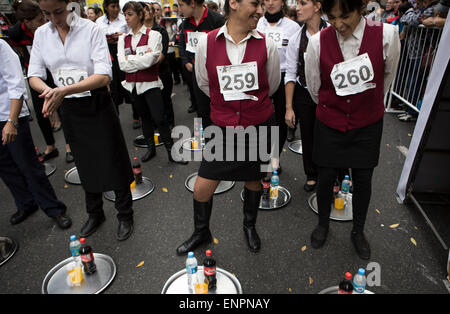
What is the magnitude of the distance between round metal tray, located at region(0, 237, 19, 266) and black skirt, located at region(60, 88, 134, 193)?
35.1 inches

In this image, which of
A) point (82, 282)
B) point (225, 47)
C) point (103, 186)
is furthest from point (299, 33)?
point (82, 282)

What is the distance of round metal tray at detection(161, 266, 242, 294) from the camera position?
223 centimetres

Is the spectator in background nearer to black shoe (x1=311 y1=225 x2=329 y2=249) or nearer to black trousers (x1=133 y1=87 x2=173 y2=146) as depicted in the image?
black trousers (x1=133 y1=87 x2=173 y2=146)

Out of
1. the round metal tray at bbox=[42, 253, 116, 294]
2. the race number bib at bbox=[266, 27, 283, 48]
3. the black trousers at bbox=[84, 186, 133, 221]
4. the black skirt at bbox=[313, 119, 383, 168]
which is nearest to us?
the black skirt at bbox=[313, 119, 383, 168]

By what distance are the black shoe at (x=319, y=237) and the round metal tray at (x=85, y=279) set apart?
5.58 feet

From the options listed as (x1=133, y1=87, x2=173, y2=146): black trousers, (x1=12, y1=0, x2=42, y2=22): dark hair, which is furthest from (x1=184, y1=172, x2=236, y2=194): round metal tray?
(x1=12, y1=0, x2=42, y2=22): dark hair

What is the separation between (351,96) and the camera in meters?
2.07

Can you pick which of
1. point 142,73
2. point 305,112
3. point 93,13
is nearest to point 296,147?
point 305,112

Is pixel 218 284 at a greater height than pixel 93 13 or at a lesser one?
lesser

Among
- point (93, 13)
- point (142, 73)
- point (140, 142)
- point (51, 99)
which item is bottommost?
point (140, 142)

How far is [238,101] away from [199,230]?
1174 mm

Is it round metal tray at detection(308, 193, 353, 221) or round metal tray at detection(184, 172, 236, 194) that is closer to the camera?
round metal tray at detection(308, 193, 353, 221)

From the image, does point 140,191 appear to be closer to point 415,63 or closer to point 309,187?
point 309,187

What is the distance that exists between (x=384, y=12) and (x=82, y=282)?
7.98 metres
